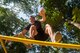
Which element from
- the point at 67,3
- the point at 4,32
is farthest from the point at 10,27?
the point at 67,3

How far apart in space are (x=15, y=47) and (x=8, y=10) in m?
4.63

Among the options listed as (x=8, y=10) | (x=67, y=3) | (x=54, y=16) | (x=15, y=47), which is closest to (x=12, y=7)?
(x=8, y=10)

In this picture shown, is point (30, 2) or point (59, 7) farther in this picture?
point (30, 2)

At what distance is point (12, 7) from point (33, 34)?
63.7 feet

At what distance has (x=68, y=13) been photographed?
65.2 feet

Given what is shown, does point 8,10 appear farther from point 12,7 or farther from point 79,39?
point 79,39

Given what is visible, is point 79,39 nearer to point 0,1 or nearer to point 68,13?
point 68,13

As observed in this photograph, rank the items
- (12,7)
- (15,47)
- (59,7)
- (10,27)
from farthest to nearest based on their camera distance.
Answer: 1. (12,7)
2. (10,27)
3. (15,47)
4. (59,7)

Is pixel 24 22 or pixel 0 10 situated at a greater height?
pixel 0 10

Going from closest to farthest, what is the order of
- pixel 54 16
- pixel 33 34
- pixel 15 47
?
pixel 33 34 → pixel 54 16 → pixel 15 47

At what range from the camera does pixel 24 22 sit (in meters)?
27.2

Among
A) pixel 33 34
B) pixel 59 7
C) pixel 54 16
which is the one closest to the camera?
pixel 33 34

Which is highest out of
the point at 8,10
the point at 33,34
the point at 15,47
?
the point at 33,34

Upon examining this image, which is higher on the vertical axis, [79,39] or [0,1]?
[0,1]
